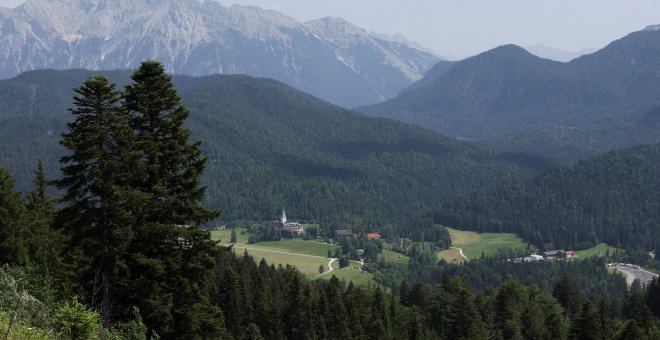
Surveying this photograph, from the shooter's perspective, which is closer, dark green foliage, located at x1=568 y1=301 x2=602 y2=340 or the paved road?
dark green foliage, located at x1=568 y1=301 x2=602 y2=340

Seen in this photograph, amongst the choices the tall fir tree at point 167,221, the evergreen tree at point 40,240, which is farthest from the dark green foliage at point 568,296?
the tall fir tree at point 167,221

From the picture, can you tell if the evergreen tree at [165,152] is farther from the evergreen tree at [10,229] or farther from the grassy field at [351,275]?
the grassy field at [351,275]

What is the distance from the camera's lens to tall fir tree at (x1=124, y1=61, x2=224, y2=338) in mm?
34031

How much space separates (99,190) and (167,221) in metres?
3.58

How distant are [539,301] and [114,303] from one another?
79803 mm

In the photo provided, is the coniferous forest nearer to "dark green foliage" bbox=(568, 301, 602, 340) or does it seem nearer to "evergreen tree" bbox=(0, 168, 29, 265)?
"evergreen tree" bbox=(0, 168, 29, 265)

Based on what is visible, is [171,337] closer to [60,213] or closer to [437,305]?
[60,213]

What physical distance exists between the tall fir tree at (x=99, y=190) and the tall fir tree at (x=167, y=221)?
31.3 inches

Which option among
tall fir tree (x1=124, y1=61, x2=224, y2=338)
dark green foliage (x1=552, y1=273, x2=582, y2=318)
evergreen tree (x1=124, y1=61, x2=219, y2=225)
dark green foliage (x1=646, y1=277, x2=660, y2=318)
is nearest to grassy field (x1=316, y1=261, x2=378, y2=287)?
dark green foliage (x1=552, y1=273, x2=582, y2=318)

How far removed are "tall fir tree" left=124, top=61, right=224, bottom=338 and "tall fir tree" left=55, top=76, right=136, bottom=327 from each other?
2.61 ft

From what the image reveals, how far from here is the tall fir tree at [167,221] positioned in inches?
1340

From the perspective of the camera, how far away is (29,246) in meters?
59.2

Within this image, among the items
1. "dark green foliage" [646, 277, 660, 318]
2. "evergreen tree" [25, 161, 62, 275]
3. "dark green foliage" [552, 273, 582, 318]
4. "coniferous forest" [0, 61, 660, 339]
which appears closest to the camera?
"coniferous forest" [0, 61, 660, 339]

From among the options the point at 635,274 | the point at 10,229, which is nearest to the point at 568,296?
the point at 635,274
